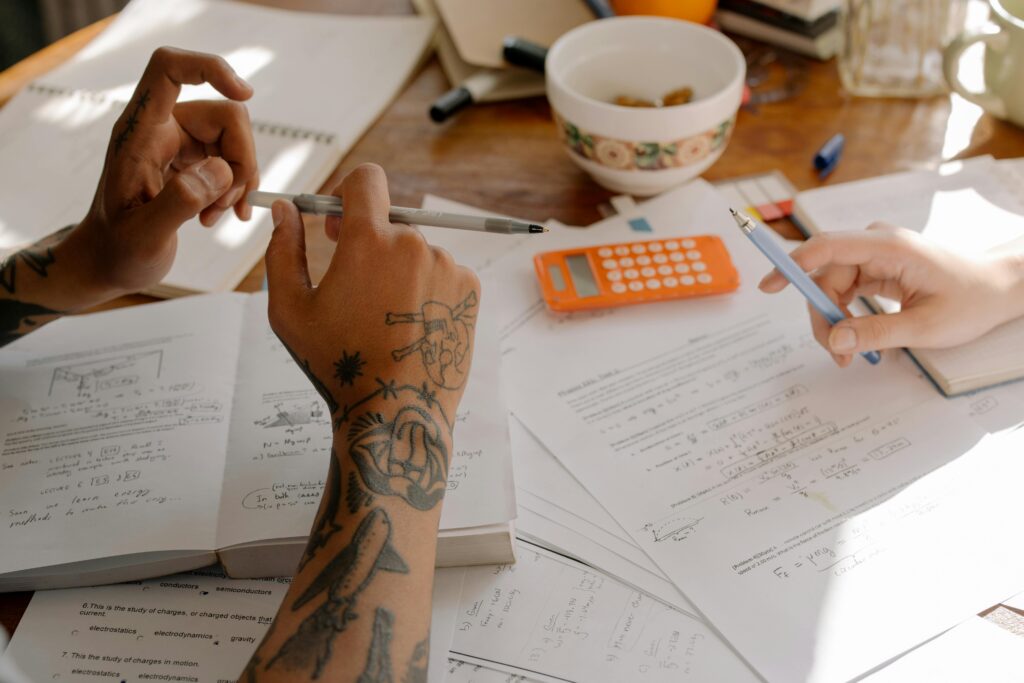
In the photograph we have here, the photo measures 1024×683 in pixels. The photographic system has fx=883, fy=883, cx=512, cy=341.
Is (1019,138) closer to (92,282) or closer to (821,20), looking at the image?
(821,20)

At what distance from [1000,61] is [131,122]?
0.87 metres

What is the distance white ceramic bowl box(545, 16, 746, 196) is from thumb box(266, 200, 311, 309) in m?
0.34

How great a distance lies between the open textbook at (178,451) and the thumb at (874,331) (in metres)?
0.28

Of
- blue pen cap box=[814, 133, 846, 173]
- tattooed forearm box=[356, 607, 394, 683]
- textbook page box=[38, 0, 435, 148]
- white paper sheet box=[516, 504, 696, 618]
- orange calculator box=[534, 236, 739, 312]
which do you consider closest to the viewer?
tattooed forearm box=[356, 607, 394, 683]

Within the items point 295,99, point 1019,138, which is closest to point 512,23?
point 295,99

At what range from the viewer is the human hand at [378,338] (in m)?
0.59

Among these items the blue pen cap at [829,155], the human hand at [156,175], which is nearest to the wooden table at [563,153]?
the blue pen cap at [829,155]

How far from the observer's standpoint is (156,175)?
78 cm

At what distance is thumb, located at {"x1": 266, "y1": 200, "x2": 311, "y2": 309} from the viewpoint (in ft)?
2.02

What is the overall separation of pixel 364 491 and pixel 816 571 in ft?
1.03

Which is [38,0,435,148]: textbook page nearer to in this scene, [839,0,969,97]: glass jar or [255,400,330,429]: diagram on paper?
[255,400,330,429]: diagram on paper

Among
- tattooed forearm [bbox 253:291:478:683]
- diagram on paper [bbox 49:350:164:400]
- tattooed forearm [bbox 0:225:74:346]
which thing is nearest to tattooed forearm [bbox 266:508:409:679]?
tattooed forearm [bbox 253:291:478:683]

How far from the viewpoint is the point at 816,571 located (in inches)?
23.9

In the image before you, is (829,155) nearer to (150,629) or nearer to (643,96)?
(643,96)
